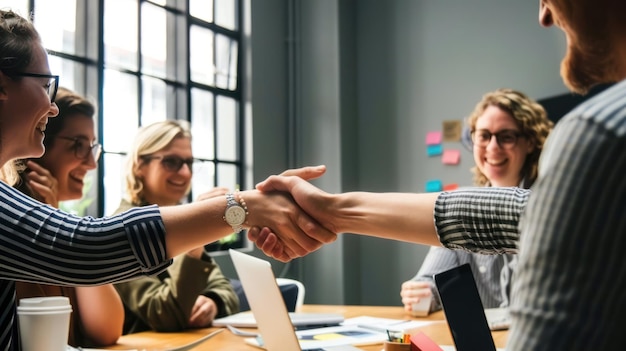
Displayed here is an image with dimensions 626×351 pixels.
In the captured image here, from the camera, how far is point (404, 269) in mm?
4480

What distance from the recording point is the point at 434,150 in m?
4.35

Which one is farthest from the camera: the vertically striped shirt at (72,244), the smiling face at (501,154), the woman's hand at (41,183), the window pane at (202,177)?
the window pane at (202,177)

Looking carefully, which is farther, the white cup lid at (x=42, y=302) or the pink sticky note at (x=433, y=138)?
the pink sticky note at (x=433, y=138)

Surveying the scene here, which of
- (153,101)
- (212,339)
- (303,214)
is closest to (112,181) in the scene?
(153,101)

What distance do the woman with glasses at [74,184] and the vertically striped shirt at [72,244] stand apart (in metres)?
0.51

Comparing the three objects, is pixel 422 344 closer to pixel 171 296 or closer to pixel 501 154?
pixel 171 296

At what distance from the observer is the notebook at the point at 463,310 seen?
960 mm

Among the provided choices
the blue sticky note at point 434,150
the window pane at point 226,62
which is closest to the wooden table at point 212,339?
the blue sticky note at point 434,150

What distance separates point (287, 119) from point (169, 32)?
1.16m

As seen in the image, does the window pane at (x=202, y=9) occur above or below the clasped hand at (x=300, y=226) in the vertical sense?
above

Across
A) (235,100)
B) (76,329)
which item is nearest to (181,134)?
(76,329)

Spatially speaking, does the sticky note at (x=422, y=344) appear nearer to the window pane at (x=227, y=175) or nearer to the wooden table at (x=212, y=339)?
the wooden table at (x=212, y=339)

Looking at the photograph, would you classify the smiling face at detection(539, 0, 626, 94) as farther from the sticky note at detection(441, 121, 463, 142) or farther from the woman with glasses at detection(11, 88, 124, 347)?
the sticky note at detection(441, 121, 463, 142)

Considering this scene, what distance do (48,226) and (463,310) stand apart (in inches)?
26.0
